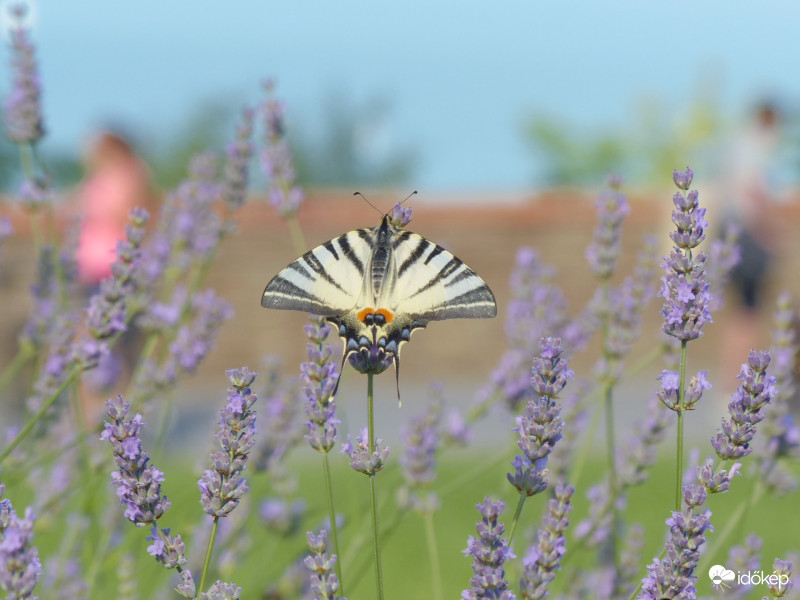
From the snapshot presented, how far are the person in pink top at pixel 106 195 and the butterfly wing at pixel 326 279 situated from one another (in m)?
4.23

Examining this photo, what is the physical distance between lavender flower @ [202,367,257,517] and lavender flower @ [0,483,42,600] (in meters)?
0.22

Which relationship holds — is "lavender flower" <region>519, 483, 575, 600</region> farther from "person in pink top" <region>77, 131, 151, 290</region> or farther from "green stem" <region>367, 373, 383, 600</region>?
"person in pink top" <region>77, 131, 151, 290</region>

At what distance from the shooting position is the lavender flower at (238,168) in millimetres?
2482

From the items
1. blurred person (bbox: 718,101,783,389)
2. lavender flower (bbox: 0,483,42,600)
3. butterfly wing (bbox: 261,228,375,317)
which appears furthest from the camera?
blurred person (bbox: 718,101,783,389)

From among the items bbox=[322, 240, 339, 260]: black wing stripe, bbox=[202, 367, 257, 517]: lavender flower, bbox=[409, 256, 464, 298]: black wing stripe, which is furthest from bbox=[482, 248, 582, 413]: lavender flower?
bbox=[202, 367, 257, 517]: lavender flower

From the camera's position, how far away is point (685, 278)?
1.36 meters

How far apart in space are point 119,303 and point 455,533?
3358mm

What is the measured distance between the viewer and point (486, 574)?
1.28 m

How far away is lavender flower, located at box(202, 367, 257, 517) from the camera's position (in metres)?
1.30

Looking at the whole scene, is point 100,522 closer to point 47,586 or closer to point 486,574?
point 47,586

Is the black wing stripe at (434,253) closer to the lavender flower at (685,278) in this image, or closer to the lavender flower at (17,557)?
the lavender flower at (685,278)

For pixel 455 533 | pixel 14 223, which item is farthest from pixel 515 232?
pixel 455 533

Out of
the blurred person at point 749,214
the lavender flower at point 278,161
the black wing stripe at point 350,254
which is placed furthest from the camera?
the blurred person at point 749,214

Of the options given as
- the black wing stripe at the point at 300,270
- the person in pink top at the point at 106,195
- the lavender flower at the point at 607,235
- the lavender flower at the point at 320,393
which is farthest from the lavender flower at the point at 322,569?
the person in pink top at the point at 106,195
